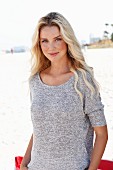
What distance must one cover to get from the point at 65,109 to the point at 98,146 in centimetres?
26

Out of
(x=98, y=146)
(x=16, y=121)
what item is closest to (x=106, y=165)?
(x=98, y=146)

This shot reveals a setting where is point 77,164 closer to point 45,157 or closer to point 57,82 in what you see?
point 45,157

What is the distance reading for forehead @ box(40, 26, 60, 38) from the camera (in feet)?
6.29

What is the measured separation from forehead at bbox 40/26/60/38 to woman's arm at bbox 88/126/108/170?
0.49m

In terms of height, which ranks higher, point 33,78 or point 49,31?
point 49,31

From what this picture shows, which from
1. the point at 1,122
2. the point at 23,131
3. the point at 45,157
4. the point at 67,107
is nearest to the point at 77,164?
the point at 45,157

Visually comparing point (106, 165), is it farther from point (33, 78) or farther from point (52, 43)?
point (52, 43)

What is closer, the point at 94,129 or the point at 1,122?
the point at 94,129

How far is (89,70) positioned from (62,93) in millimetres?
172

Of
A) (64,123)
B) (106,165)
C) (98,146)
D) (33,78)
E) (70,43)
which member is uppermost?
(70,43)

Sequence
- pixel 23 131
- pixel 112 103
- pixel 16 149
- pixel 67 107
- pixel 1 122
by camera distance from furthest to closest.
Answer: pixel 112 103 → pixel 1 122 → pixel 23 131 → pixel 16 149 → pixel 67 107

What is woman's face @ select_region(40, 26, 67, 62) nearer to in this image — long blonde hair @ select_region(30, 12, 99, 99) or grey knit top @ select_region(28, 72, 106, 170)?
long blonde hair @ select_region(30, 12, 99, 99)

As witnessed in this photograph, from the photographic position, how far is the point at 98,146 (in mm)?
1923

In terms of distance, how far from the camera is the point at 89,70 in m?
1.91
